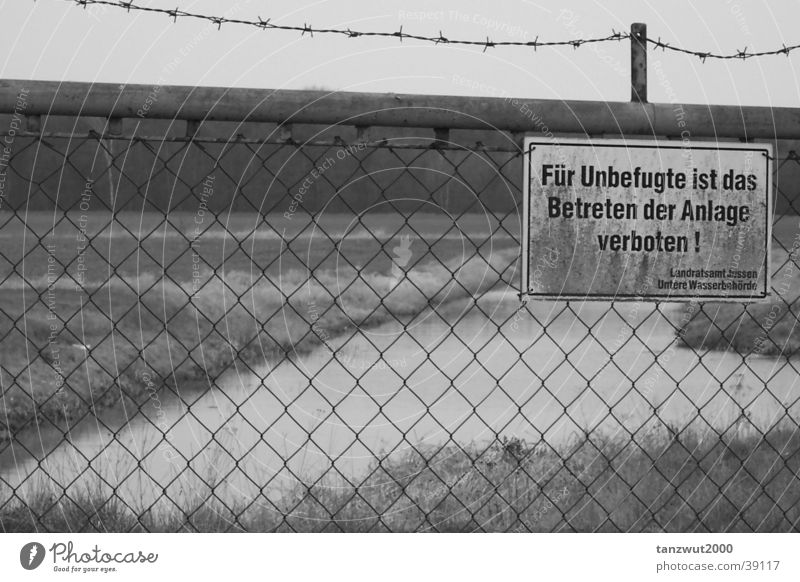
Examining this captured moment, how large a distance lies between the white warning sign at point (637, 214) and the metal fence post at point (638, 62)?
16 centimetres

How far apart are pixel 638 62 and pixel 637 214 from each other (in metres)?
0.44

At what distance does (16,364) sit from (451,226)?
34.5ft

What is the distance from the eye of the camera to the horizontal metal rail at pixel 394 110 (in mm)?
2434

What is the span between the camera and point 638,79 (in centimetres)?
265
